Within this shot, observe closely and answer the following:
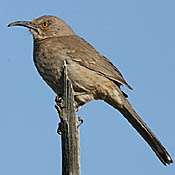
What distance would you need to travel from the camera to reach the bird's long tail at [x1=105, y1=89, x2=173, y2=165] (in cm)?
578

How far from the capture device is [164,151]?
5.79 metres

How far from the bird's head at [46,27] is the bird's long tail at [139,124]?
59.2 inches

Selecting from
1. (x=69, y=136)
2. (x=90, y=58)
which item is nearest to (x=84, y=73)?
(x=90, y=58)

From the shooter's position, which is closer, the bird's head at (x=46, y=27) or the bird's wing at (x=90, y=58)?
the bird's wing at (x=90, y=58)

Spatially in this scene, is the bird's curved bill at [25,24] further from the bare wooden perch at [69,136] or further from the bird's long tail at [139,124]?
the bare wooden perch at [69,136]

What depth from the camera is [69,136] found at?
13.6 ft

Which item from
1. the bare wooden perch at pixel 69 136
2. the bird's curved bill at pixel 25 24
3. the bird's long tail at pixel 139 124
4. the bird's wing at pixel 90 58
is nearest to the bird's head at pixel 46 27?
the bird's curved bill at pixel 25 24

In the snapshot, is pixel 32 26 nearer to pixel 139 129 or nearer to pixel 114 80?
pixel 114 80

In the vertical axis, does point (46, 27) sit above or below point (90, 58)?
above

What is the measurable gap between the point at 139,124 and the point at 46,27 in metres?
2.27

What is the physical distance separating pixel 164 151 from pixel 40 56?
2.24m

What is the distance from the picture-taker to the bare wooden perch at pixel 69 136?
393cm

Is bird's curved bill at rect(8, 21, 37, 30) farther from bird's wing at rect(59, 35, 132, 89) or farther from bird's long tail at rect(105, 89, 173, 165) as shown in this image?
bird's long tail at rect(105, 89, 173, 165)

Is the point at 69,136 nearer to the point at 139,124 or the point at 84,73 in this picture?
the point at 84,73
